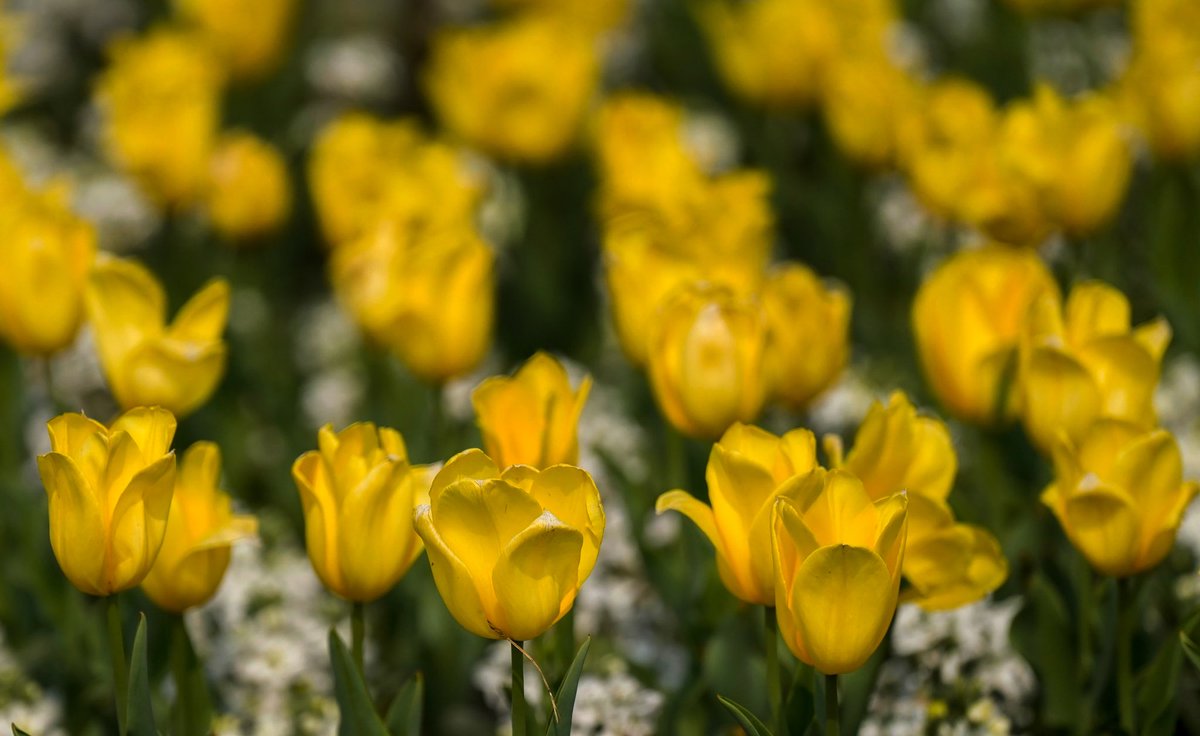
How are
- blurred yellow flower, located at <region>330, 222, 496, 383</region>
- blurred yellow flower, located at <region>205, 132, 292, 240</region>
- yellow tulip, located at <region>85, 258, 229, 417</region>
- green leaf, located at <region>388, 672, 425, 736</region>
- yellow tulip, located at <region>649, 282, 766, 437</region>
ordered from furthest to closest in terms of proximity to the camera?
blurred yellow flower, located at <region>205, 132, 292, 240</region> < blurred yellow flower, located at <region>330, 222, 496, 383</region> < yellow tulip, located at <region>85, 258, 229, 417</region> < yellow tulip, located at <region>649, 282, 766, 437</region> < green leaf, located at <region>388, 672, 425, 736</region>

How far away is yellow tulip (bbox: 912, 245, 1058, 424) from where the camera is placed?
202 cm

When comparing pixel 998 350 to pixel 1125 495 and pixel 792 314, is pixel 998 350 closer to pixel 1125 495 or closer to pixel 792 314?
pixel 792 314

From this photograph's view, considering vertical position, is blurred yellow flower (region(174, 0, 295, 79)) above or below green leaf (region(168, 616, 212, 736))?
below

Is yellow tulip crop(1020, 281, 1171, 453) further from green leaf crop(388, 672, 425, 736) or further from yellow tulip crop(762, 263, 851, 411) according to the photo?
green leaf crop(388, 672, 425, 736)

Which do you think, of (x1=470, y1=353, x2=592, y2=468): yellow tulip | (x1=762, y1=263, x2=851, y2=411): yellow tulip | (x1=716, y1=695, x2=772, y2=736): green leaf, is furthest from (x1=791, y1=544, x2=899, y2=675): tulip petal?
(x1=762, y1=263, x2=851, y2=411): yellow tulip

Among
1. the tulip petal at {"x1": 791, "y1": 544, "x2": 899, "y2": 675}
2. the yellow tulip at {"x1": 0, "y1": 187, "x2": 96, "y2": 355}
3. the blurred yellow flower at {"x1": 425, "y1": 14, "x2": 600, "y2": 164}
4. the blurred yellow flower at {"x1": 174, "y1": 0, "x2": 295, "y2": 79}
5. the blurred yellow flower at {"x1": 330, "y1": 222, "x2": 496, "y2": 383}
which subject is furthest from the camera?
the blurred yellow flower at {"x1": 174, "y1": 0, "x2": 295, "y2": 79}

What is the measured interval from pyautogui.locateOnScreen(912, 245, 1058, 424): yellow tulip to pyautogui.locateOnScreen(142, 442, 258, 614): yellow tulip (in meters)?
1.01

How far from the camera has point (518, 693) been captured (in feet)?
4.95

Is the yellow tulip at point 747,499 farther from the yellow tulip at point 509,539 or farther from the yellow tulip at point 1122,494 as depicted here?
the yellow tulip at point 1122,494

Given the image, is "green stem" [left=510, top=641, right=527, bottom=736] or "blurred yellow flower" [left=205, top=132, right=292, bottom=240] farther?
"blurred yellow flower" [left=205, top=132, right=292, bottom=240]

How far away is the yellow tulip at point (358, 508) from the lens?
1574 mm

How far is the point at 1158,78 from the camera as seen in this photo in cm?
280

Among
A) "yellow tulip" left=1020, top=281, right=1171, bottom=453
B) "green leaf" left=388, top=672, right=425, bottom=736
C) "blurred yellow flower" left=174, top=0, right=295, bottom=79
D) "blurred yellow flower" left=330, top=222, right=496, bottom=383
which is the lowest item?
"blurred yellow flower" left=174, top=0, right=295, bottom=79

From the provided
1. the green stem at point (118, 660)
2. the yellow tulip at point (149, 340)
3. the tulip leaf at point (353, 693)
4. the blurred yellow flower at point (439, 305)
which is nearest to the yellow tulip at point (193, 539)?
the green stem at point (118, 660)
